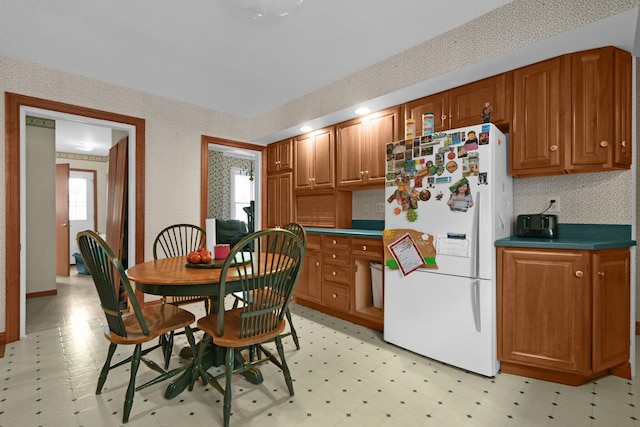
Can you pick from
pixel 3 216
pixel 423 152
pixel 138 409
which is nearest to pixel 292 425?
pixel 138 409

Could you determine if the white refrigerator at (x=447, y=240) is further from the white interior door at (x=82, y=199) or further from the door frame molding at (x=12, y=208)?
the white interior door at (x=82, y=199)

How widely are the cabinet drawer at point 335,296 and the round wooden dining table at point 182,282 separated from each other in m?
1.31

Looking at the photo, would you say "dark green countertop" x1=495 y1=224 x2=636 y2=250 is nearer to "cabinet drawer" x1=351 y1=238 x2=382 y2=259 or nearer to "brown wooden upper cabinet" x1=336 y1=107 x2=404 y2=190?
"cabinet drawer" x1=351 y1=238 x2=382 y2=259

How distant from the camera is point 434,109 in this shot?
2.71 meters

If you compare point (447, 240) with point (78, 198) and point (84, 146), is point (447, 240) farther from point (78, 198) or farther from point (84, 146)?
point (78, 198)

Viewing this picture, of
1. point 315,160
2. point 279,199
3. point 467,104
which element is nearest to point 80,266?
point 279,199

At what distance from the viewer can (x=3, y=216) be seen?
2.68m

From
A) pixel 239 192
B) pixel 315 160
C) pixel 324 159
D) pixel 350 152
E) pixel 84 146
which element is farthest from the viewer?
pixel 239 192

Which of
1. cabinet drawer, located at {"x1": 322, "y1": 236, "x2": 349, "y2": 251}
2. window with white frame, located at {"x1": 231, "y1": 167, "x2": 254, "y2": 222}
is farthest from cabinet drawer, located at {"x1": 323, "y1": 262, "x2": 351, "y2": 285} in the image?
window with white frame, located at {"x1": 231, "y1": 167, "x2": 254, "y2": 222}

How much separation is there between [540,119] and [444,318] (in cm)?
157

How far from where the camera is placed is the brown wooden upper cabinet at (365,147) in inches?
121

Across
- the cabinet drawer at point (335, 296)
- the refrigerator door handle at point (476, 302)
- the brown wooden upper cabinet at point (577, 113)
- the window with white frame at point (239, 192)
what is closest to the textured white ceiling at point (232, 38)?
the brown wooden upper cabinet at point (577, 113)

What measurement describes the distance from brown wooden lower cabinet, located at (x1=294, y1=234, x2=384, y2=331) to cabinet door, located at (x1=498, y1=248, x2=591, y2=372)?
105cm

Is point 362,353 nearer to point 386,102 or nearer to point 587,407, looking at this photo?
point 587,407
